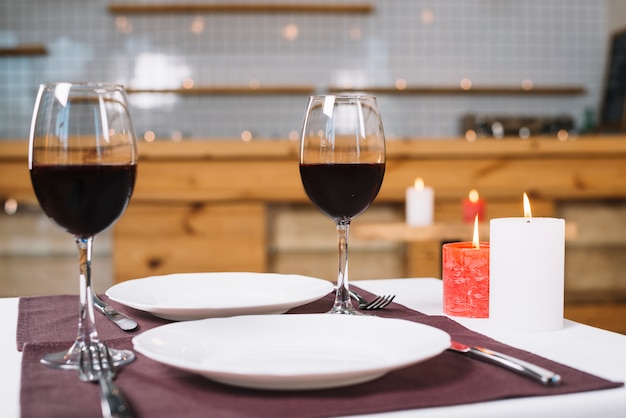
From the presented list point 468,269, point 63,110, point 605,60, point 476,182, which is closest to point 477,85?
point 605,60

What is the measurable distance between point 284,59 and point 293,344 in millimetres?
4183

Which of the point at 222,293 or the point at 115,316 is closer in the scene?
the point at 115,316

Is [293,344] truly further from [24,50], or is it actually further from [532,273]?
[24,50]

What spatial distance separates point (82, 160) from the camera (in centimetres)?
57

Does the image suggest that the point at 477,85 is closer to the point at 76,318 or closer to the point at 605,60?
the point at 605,60

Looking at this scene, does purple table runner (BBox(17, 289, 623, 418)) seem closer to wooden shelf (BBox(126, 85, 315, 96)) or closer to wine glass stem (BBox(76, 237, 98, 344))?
wine glass stem (BBox(76, 237, 98, 344))

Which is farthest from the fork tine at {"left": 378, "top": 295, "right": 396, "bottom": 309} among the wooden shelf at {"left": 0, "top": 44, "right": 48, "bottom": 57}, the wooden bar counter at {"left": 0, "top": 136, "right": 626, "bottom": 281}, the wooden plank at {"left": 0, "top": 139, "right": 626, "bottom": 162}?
the wooden shelf at {"left": 0, "top": 44, "right": 48, "bottom": 57}

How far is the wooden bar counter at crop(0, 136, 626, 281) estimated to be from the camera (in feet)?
8.47

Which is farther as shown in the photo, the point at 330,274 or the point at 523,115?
the point at 523,115

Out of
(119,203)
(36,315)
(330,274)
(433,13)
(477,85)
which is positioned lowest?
(330,274)

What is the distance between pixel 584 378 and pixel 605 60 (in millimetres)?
4757

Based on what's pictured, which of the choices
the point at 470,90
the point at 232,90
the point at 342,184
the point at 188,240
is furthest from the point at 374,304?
the point at 470,90

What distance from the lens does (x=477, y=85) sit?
→ 15.4 feet

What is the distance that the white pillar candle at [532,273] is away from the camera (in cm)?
71
